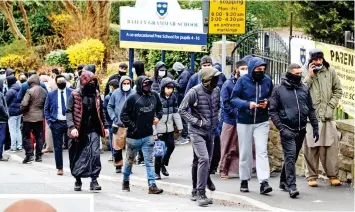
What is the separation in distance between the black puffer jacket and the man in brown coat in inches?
248

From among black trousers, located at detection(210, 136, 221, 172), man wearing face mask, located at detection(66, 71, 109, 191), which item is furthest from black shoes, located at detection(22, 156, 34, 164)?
black trousers, located at detection(210, 136, 221, 172)

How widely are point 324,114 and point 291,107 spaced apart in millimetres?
853

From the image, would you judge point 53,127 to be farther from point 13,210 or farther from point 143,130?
point 13,210

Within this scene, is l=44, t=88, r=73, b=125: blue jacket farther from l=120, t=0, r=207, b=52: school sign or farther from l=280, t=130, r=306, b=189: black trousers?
l=280, t=130, r=306, b=189: black trousers

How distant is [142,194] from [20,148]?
→ 21.2ft

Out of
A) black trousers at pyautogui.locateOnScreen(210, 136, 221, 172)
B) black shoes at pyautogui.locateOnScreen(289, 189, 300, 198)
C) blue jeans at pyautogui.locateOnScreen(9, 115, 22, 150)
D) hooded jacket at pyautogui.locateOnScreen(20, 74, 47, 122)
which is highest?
hooded jacket at pyautogui.locateOnScreen(20, 74, 47, 122)

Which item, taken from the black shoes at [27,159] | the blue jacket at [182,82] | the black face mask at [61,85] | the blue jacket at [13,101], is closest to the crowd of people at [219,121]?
the black face mask at [61,85]

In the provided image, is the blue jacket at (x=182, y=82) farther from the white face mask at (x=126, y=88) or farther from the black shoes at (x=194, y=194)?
the black shoes at (x=194, y=194)

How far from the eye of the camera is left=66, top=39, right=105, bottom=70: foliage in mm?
27438

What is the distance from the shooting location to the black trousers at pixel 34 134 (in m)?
16.9

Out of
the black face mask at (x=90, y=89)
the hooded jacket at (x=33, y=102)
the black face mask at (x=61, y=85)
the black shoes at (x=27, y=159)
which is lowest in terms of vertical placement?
the black shoes at (x=27, y=159)

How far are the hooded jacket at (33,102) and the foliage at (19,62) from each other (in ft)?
42.2

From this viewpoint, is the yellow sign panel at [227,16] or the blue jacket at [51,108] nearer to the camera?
the blue jacket at [51,108]

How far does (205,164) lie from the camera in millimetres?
11656
